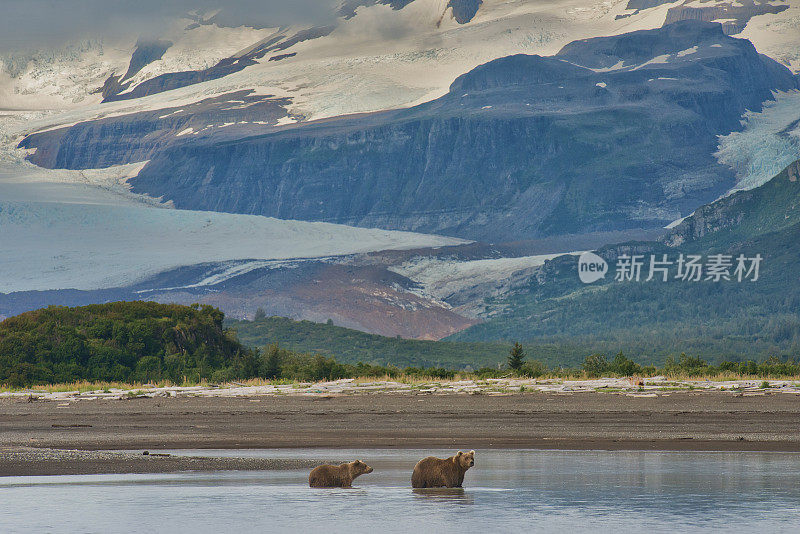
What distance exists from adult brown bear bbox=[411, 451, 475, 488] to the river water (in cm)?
22

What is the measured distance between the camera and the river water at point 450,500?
1552 centimetres

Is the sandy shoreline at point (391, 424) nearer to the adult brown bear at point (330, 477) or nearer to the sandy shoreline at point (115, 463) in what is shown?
the sandy shoreline at point (115, 463)

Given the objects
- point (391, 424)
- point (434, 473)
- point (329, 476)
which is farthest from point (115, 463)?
point (391, 424)

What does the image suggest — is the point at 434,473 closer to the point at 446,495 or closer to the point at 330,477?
the point at 446,495

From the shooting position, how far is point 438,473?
1873 centimetres

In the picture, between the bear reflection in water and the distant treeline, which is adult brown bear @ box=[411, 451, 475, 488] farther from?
the distant treeline

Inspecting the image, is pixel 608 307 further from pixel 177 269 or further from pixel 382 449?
pixel 382 449

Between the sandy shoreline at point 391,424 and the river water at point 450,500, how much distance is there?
2.21 metres

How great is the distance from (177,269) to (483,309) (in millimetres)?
48004

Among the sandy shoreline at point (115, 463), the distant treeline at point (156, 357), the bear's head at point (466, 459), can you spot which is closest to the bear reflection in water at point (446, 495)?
the bear's head at point (466, 459)

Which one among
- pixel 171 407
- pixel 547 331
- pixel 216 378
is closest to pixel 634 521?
pixel 171 407

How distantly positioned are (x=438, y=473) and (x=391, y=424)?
1191 centimetres

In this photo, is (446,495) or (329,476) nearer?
(446,495)

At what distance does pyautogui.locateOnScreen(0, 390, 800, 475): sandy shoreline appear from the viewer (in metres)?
24.7
